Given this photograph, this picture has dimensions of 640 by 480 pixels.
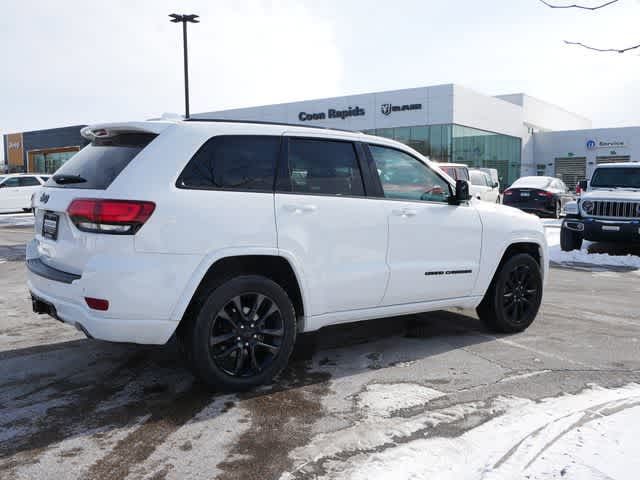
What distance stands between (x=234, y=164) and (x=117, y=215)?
2.88ft

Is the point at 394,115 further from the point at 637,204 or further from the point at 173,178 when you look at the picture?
the point at 173,178

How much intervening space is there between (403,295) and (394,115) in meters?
43.2

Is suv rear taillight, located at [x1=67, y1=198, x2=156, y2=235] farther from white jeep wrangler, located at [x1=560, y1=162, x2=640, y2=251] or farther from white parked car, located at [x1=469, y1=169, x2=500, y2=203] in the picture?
white parked car, located at [x1=469, y1=169, x2=500, y2=203]

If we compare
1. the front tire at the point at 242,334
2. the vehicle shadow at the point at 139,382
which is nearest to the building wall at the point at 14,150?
the vehicle shadow at the point at 139,382

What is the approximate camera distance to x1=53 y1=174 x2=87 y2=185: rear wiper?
4.10 m

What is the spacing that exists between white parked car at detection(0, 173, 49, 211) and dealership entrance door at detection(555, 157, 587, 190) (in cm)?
4443

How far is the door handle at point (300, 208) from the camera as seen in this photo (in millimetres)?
4242

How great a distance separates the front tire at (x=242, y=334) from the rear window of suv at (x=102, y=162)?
1.01m

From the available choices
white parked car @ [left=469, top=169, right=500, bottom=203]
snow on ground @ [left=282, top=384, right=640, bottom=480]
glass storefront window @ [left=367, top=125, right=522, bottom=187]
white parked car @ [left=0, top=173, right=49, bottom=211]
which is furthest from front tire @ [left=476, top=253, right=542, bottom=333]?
glass storefront window @ [left=367, top=125, right=522, bottom=187]

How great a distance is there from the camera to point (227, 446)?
11.0 feet

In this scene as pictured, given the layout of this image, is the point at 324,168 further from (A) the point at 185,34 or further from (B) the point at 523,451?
(A) the point at 185,34

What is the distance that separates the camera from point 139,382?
440 cm

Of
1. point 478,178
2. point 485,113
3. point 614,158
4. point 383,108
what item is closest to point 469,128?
point 485,113

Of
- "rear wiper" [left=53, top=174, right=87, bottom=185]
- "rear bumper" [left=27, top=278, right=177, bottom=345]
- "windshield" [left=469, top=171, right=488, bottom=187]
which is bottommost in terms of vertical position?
"rear bumper" [left=27, top=278, right=177, bottom=345]
